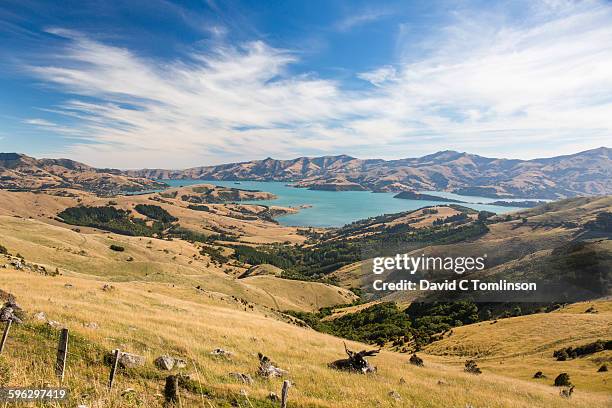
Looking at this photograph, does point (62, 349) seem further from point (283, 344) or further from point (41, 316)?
point (283, 344)

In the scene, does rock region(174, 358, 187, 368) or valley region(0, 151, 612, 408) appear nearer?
valley region(0, 151, 612, 408)

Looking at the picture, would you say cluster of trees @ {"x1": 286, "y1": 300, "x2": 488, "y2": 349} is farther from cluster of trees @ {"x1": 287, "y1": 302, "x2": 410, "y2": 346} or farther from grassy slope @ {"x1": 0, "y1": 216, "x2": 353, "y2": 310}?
grassy slope @ {"x1": 0, "y1": 216, "x2": 353, "y2": 310}

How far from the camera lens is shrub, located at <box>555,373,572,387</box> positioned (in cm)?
2903

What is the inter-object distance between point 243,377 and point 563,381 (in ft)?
94.0

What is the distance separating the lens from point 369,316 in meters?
98.4

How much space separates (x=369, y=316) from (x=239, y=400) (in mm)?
91082

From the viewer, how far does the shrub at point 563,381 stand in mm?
29031

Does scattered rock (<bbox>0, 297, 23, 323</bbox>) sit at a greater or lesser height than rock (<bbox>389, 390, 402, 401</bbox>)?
greater

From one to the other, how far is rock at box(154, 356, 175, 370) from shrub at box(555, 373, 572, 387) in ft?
101

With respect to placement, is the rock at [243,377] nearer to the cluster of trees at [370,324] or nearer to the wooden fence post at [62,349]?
the wooden fence post at [62,349]

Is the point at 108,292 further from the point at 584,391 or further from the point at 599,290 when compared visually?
the point at 599,290

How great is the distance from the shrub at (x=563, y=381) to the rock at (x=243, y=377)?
27.4m

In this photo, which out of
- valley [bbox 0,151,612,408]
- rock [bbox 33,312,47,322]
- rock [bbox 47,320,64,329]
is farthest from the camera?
rock [bbox 33,312,47,322]

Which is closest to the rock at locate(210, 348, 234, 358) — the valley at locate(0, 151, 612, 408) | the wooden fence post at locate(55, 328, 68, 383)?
the valley at locate(0, 151, 612, 408)
